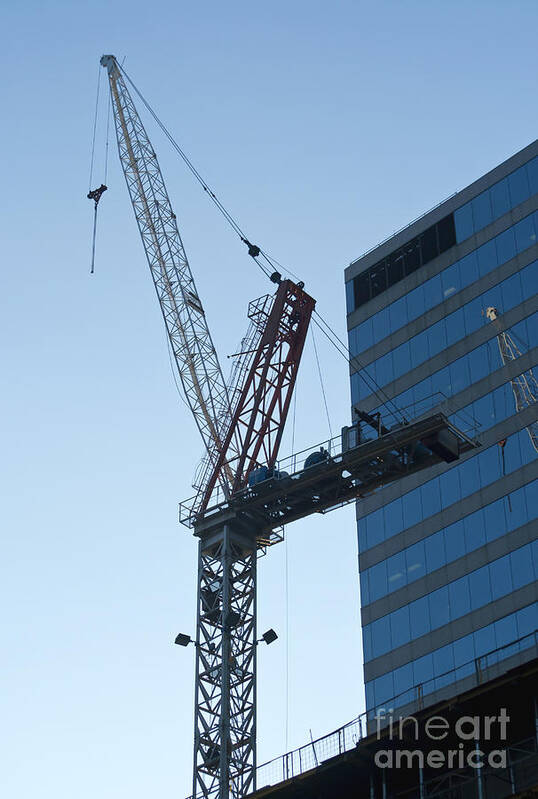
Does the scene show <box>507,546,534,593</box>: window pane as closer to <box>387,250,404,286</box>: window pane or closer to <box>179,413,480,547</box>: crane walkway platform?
<box>179,413,480,547</box>: crane walkway platform

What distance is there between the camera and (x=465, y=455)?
8288 cm

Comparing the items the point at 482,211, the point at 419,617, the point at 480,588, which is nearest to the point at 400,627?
the point at 419,617

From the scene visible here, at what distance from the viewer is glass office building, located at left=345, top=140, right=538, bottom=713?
3027 inches

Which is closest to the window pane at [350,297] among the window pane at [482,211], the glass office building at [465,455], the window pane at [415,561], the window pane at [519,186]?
the glass office building at [465,455]

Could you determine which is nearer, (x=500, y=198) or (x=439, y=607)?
(x=439, y=607)

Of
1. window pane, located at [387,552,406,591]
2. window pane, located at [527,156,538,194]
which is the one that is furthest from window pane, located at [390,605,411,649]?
window pane, located at [527,156,538,194]

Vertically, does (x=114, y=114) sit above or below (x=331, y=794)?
above

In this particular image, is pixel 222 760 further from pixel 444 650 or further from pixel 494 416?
pixel 494 416

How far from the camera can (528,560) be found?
2975 inches

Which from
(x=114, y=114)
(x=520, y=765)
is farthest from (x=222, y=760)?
(x=114, y=114)

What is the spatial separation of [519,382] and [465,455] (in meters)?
5.16

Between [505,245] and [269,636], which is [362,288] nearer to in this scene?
[505,245]

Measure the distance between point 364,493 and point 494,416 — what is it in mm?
14091

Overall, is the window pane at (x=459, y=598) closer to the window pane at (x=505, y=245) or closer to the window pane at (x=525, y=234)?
the window pane at (x=505, y=245)
